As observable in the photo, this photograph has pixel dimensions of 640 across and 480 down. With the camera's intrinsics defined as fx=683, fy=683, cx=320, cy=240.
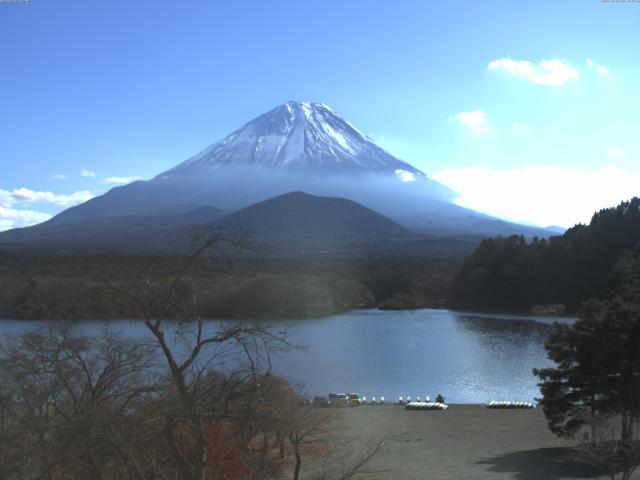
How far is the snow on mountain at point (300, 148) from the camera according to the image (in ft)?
328

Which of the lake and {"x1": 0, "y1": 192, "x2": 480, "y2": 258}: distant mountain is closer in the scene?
the lake

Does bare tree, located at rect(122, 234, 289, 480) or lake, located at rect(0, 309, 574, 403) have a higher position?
bare tree, located at rect(122, 234, 289, 480)

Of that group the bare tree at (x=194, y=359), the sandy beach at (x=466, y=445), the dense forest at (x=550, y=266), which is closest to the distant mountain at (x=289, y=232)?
the dense forest at (x=550, y=266)

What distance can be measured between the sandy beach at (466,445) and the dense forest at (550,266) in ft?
75.8

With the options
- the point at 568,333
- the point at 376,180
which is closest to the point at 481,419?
the point at 568,333

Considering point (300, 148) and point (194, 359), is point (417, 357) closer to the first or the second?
point (194, 359)

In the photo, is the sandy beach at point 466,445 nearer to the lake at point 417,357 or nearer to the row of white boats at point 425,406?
the row of white boats at point 425,406

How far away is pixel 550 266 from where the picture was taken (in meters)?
37.4

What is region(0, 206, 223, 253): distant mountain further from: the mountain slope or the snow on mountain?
the snow on mountain

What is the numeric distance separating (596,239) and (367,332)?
16123 millimetres

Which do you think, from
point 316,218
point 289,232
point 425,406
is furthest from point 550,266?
point 316,218

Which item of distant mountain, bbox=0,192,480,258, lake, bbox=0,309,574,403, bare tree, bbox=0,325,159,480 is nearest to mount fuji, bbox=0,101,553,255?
distant mountain, bbox=0,192,480,258

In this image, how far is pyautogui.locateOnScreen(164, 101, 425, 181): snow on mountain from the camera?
328 feet

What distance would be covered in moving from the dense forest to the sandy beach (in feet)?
75.8
